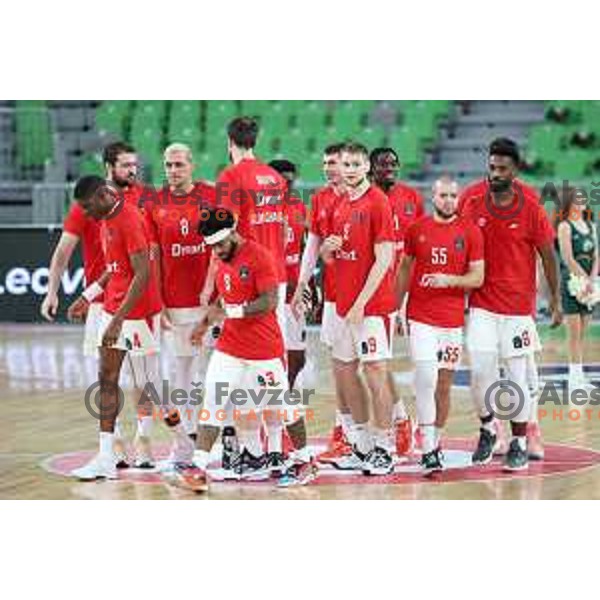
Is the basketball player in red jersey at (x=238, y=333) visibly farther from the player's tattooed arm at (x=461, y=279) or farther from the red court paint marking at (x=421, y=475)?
the player's tattooed arm at (x=461, y=279)

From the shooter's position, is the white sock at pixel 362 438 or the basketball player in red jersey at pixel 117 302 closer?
the basketball player in red jersey at pixel 117 302

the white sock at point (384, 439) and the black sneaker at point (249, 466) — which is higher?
the white sock at point (384, 439)

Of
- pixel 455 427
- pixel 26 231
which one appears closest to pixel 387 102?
pixel 26 231

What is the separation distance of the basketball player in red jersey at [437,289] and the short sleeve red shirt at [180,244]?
1.32 metres

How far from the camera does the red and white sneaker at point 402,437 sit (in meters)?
10.6

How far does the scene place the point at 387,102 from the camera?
24031 millimetres

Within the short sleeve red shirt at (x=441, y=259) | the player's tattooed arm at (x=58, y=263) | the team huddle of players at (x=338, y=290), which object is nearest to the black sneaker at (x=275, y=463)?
the team huddle of players at (x=338, y=290)

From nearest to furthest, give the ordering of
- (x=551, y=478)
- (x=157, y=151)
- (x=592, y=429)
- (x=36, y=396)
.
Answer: (x=551, y=478)
(x=592, y=429)
(x=36, y=396)
(x=157, y=151)

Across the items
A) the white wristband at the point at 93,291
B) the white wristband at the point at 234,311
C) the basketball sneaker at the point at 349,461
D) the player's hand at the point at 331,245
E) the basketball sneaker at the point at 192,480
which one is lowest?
the basketball sneaker at the point at 349,461

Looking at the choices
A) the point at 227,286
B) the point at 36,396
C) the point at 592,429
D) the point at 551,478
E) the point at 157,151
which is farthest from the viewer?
the point at 157,151

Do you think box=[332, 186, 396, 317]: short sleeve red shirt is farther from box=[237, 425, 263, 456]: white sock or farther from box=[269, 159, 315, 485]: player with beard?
box=[237, 425, 263, 456]: white sock

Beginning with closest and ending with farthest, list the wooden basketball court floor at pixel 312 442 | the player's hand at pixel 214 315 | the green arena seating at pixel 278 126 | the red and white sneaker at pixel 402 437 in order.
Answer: the wooden basketball court floor at pixel 312 442 → the player's hand at pixel 214 315 → the red and white sneaker at pixel 402 437 → the green arena seating at pixel 278 126

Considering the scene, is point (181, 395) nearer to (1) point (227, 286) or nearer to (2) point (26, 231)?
(1) point (227, 286)

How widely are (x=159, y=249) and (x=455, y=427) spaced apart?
3.17m
